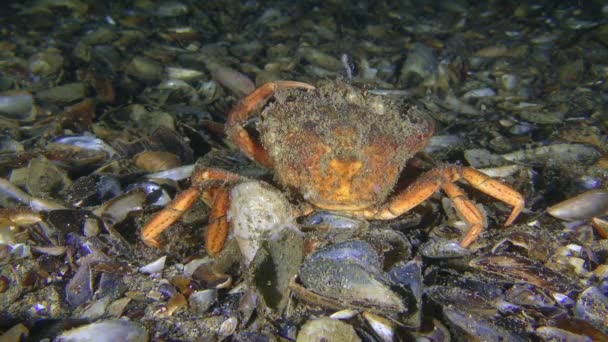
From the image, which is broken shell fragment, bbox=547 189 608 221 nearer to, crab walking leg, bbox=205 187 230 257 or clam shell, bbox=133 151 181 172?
crab walking leg, bbox=205 187 230 257

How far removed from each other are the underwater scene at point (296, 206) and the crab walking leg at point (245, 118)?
0.02 m

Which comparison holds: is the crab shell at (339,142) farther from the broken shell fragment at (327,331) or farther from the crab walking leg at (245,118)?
the broken shell fragment at (327,331)

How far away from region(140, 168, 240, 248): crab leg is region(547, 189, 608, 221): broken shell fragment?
7.44 feet

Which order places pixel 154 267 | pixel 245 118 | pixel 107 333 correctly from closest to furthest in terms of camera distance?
pixel 107 333, pixel 154 267, pixel 245 118

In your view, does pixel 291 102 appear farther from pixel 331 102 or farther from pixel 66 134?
pixel 66 134

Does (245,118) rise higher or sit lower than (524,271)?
higher

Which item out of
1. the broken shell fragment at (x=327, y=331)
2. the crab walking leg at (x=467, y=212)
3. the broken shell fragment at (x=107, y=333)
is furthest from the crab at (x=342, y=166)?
the broken shell fragment at (x=327, y=331)

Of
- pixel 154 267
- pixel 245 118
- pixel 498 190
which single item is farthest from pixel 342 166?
pixel 154 267

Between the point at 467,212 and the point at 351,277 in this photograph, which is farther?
the point at 467,212

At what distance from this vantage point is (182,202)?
8.10 feet

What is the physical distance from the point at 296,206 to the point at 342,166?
1.46 feet

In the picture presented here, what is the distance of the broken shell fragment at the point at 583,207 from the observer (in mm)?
2383

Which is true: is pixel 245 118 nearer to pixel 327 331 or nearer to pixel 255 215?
pixel 255 215

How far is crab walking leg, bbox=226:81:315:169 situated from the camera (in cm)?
299
